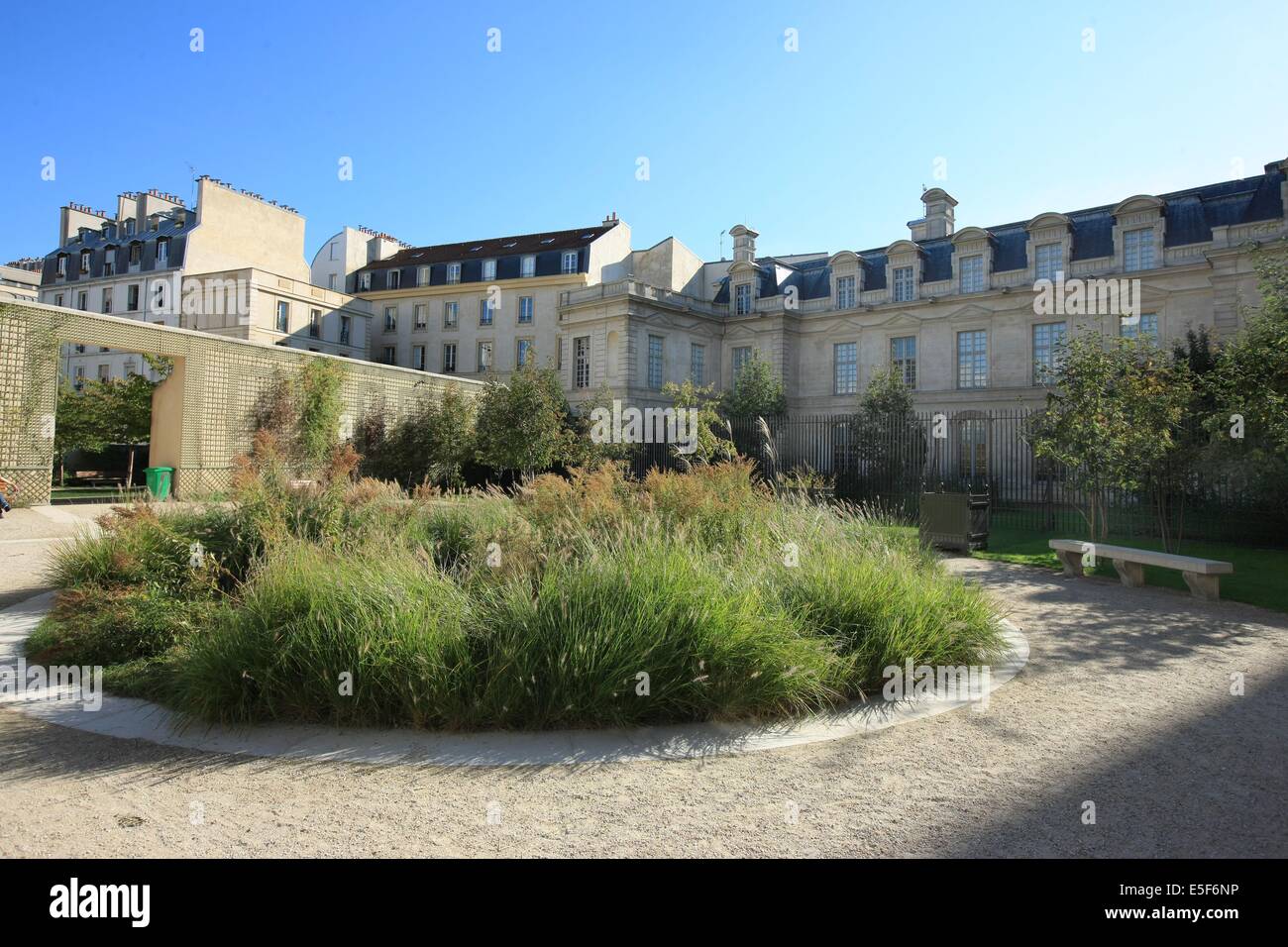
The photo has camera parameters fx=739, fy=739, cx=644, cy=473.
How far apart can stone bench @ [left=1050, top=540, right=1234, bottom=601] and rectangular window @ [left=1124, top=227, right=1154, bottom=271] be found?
2588cm

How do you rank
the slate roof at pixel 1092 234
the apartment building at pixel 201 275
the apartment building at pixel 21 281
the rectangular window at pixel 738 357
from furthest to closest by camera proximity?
the apartment building at pixel 21 281 → the apartment building at pixel 201 275 → the rectangular window at pixel 738 357 → the slate roof at pixel 1092 234

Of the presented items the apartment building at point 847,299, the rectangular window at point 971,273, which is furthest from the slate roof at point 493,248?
the rectangular window at point 971,273

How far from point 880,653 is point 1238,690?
255cm

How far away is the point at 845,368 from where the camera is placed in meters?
37.9

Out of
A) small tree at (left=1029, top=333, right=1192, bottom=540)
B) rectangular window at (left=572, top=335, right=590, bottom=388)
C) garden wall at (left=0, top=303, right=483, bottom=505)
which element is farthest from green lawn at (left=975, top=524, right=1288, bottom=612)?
rectangular window at (left=572, top=335, right=590, bottom=388)

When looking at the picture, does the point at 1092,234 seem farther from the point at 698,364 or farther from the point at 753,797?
the point at 753,797

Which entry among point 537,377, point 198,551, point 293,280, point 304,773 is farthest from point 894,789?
point 293,280

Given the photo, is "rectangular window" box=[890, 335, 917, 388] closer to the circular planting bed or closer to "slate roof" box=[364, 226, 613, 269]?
"slate roof" box=[364, 226, 613, 269]

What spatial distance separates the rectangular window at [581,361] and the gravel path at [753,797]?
3402cm

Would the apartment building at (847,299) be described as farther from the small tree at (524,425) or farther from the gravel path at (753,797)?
the gravel path at (753,797)

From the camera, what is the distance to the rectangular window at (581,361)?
124 feet

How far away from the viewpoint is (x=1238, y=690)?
5.21m

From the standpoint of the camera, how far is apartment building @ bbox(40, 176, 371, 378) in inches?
1654
